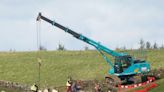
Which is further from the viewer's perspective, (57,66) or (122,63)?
(57,66)

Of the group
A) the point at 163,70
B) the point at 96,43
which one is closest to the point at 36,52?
the point at 96,43

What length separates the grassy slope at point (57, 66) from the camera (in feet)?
282

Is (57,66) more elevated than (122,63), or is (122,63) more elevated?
(57,66)

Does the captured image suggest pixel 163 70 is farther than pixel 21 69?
No

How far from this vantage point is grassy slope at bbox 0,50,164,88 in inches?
3386

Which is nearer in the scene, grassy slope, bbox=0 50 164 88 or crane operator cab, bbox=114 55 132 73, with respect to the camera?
crane operator cab, bbox=114 55 132 73

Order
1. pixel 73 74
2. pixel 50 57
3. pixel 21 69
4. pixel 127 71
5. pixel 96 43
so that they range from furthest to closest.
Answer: pixel 50 57, pixel 21 69, pixel 73 74, pixel 96 43, pixel 127 71

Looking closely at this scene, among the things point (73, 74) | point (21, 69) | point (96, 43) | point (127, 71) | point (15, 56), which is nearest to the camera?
point (127, 71)

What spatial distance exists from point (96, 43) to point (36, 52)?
3459 centimetres

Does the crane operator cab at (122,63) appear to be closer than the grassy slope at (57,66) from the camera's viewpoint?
Yes

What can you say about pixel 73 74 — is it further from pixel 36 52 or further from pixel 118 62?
pixel 36 52

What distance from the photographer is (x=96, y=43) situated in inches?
3191

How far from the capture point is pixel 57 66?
94.9 metres

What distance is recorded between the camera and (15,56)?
11200cm
